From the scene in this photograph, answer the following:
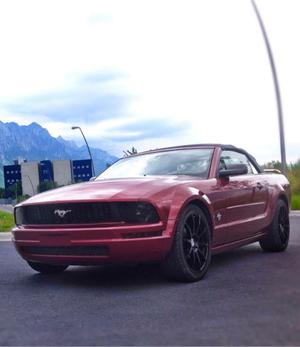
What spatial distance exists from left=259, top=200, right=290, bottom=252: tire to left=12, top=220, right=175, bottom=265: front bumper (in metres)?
2.35

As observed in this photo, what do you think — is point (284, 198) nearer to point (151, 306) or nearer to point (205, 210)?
point (205, 210)

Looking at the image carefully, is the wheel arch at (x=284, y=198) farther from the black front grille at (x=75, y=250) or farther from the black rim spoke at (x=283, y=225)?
the black front grille at (x=75, y=250)

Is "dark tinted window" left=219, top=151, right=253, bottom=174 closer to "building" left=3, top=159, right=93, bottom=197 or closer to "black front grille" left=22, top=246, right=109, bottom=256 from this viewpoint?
"black front grille" left=22, top=246, right=109, bottom=256

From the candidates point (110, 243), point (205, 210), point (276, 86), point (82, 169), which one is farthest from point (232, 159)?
point (82, 169)

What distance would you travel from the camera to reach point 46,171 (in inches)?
4220

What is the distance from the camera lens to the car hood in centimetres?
521

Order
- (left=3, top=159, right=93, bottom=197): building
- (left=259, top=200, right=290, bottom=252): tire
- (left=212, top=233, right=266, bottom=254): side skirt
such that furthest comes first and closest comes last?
(left=3, top=159, right=93, bottom=197): building
(left=259, top=200, right=290, bottom=252): tire
(left=212, top=233, right=266, bottom=254): side skirt

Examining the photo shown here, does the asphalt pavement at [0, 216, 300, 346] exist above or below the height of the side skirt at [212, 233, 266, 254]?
below

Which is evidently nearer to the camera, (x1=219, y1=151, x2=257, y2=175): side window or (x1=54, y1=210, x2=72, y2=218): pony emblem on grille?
(x1=54, y1=210, x2=72, y2=218): pony emblem on grille

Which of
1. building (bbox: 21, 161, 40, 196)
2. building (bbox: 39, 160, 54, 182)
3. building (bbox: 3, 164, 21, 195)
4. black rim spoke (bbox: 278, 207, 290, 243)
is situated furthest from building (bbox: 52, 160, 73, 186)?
black rim spoke (bbox: 278, 207, 290, 243)

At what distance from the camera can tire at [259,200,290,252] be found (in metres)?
7.18

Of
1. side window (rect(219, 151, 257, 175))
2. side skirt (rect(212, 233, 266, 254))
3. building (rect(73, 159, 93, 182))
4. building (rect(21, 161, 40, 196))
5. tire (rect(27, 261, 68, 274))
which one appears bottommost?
building (rect(21, 161, 40, 196))

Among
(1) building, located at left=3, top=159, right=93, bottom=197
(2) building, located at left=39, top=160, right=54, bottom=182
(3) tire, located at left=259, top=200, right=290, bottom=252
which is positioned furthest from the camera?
(2) building, located at left=39, top=160, right=54, bottom=182

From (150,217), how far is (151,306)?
3.00 feet
